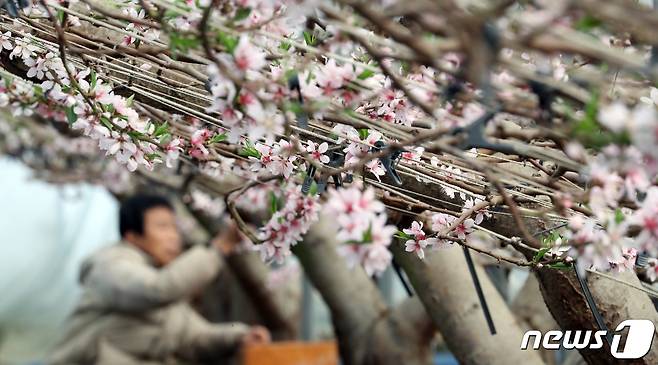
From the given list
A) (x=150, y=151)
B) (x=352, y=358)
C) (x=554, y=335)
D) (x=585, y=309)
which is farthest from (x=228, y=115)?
(x=352, y=358)

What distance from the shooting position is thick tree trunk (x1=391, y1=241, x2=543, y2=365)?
3.34 m

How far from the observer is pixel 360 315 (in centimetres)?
447

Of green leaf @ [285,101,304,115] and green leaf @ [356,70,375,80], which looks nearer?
green leaf @ [285,101,304,115]

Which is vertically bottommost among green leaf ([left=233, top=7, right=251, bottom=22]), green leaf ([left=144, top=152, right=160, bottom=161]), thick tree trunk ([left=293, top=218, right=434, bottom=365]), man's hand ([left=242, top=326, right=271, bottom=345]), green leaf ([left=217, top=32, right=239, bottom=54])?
man's hand ([left=242, top=326, right=271, bottom=345])

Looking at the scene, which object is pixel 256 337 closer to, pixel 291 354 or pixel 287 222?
pixel 291 354

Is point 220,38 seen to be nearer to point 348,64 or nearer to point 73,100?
point 348,64

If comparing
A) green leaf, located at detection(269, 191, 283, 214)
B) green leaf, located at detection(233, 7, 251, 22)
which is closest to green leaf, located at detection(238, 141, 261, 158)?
green leaf, located at detection(269, 191, 283, 214)

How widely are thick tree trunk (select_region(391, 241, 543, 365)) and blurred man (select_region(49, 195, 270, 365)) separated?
207 centimetres

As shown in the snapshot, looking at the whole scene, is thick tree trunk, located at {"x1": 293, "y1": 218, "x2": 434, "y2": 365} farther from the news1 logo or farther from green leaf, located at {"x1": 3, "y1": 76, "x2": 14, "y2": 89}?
green leaf, located at {"x1": 3, "y1": 76, "x2": 14, "y2": 89}

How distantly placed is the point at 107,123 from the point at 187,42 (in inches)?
27.4

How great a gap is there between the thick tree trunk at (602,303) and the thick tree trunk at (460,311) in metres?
0.56

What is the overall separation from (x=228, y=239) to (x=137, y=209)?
24.8 inches

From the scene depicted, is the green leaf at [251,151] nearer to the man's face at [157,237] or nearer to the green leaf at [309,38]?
the green leaf at [309,38]

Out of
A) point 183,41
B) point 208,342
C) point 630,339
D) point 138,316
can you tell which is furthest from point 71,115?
point 208,342
